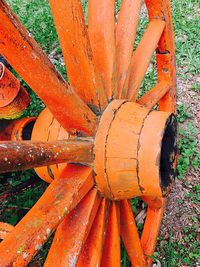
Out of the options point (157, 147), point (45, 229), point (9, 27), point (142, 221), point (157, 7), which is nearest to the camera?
point (9, 27)

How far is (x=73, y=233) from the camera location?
152 cm

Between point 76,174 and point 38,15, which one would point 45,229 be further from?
point 38,15

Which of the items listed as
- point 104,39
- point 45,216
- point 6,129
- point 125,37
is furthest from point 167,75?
point 45,216

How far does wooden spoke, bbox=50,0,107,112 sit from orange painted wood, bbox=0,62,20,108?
426 millimetres

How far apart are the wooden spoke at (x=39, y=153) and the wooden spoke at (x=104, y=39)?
29 cm

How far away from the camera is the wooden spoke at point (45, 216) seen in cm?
124

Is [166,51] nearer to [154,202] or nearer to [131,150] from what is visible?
[154,202]

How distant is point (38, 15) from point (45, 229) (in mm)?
2455

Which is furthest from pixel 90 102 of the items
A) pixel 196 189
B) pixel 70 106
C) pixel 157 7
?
pixel 196 189

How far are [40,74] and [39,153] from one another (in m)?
0.25

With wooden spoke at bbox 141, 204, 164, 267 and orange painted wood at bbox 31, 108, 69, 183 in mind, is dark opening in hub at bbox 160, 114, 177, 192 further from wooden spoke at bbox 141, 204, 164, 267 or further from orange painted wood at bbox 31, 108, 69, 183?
wooden spoke at bbox 141, 204, 164, 267

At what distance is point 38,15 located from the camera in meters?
3.46

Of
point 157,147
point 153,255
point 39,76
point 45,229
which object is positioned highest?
point 39,76

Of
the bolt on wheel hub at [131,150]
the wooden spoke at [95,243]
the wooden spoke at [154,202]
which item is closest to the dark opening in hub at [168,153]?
the bolt on wheel hub at [131,150]
